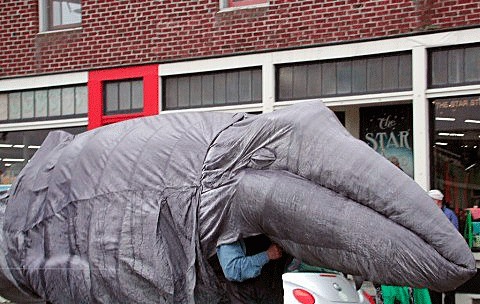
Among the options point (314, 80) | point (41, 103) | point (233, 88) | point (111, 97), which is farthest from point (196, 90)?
point (41, 103)

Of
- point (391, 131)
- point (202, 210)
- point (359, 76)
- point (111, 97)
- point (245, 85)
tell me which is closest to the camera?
point (202, 210)

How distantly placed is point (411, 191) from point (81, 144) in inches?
104

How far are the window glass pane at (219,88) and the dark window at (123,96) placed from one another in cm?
127

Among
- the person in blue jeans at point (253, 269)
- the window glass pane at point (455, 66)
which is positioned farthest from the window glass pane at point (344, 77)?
the person in blue jeans at point (253, 269)

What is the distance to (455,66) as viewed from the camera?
1205 cm

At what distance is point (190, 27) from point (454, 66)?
3924 mm

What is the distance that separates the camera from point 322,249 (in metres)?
5.89

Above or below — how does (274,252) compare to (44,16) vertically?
below

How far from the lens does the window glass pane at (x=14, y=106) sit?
1600 centimetres

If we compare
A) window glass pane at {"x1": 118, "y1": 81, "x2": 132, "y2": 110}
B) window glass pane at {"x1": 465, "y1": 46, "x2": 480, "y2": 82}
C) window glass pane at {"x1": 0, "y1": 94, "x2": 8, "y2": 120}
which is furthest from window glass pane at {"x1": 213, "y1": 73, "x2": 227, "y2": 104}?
window glass pane at {"x1": 0, "y1": 94, "x2": 8, "y2": 120}

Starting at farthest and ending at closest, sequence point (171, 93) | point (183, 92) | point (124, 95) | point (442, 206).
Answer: point (124, 95), point (171, 93), point (183, 92), point (442, 206)

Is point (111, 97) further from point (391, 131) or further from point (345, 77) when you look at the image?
point (391, 131)

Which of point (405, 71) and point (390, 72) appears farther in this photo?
point (390, 72)

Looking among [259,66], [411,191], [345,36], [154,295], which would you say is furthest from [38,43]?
[411,191]
